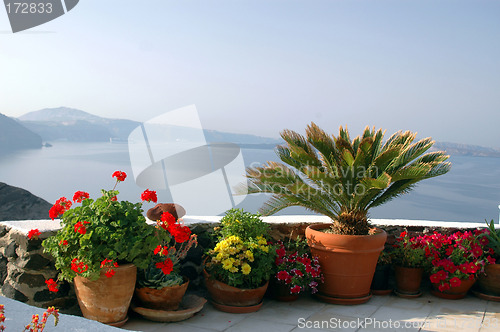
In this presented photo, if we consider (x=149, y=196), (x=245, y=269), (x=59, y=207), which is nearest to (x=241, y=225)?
(x=245, y=269)

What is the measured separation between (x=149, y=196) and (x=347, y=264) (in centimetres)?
208

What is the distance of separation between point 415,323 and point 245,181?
2138 mm

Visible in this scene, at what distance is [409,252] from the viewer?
4.88 metres

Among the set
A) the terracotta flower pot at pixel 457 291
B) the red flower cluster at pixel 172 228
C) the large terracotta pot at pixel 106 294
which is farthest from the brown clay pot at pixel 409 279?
the large terracotta pot at pixel 106 294

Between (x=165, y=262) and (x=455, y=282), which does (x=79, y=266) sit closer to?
(x=165, y=262)

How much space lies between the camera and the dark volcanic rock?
28.4 ft

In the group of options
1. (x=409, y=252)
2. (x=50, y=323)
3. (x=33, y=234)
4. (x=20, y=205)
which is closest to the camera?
(x=50, y=323)

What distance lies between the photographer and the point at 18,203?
8992 mm

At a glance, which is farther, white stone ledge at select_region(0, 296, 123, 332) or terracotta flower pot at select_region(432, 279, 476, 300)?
terracotta flower pot at select_region(432, 279, 476, 300)

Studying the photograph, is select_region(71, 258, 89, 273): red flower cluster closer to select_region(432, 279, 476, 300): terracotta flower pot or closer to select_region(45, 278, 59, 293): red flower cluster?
select_region(45, 278, 59, 293): red flower cluster

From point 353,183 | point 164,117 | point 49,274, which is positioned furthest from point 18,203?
point 353,183

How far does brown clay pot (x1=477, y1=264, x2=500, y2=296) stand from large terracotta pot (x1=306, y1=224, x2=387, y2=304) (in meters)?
1.23

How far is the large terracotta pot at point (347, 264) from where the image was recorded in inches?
177

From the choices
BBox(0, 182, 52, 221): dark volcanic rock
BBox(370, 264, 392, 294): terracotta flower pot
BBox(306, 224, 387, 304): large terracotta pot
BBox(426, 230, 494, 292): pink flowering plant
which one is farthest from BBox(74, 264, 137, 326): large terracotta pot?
BBox(0, 182, 52, 221): dark volcanic rock
